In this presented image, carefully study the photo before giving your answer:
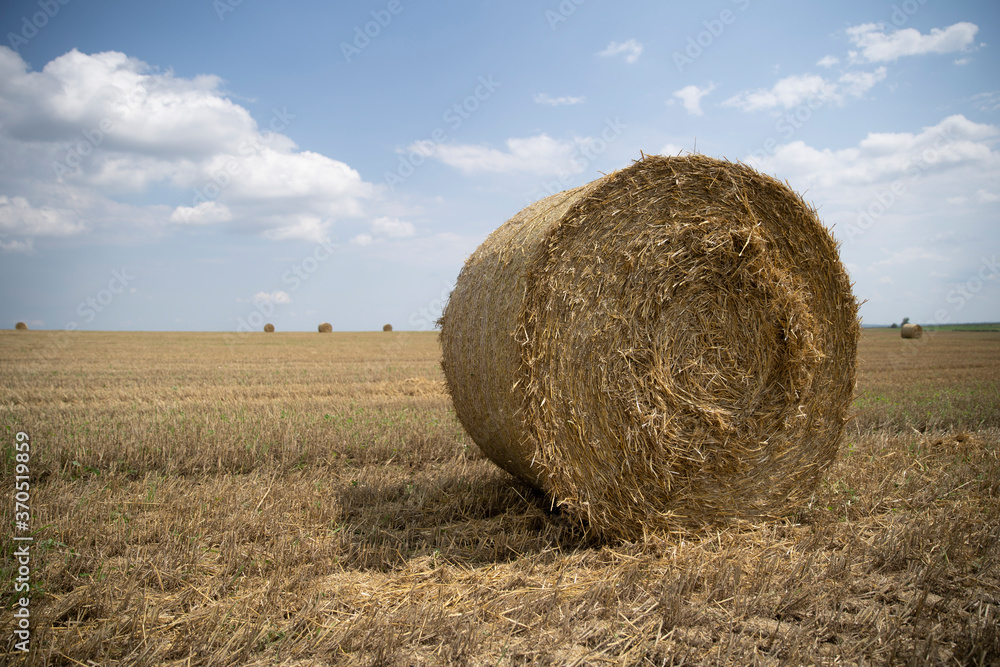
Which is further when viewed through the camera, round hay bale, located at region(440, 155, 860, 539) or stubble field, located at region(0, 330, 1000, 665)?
round hay bale, located at region(440, 155, 860, 539)

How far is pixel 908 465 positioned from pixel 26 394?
11900 millimetres

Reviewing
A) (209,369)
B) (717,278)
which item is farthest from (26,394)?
(717,278)

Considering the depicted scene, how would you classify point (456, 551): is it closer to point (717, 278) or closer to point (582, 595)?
point (582, 595)

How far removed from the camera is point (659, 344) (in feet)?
13.4

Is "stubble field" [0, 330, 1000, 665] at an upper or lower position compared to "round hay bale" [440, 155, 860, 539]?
lower

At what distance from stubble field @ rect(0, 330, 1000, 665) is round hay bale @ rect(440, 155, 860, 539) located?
1.31 feet

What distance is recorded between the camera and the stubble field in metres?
2.70

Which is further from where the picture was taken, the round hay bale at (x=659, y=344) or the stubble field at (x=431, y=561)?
the round hay bale at (x=659, y=344)

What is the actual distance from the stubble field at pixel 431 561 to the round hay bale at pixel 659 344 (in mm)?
399

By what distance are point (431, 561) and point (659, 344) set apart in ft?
6.98

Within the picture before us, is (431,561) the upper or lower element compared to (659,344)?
lower

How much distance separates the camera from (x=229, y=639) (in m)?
2.67

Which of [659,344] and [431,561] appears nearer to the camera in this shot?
[431,561]

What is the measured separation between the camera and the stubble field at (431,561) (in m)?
2.70
